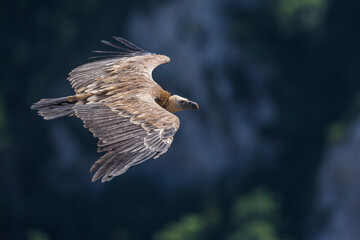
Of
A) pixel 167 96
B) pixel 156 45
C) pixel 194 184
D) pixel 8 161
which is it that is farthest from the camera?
pixel 8 161

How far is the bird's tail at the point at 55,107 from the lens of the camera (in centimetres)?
1437

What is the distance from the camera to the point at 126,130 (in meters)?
13.1

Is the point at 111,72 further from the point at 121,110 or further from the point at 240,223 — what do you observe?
the point at 240,223

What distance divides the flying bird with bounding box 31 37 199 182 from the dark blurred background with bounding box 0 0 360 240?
24.9 m

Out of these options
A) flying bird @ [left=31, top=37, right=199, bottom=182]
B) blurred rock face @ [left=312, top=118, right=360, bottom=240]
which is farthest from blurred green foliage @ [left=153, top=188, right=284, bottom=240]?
flying bird @ [left=31, top=37, right=199, bottom=182]


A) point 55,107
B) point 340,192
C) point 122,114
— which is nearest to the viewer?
point 122,114

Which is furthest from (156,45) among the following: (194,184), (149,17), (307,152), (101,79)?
(101,79)

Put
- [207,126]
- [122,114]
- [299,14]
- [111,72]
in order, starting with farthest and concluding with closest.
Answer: [299,14] → [207,126] → [111,72] → [122,114]

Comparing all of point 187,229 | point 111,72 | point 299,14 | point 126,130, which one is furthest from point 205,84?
point 126,130

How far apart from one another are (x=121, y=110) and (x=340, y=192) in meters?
29.1

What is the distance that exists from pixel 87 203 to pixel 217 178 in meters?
6.61

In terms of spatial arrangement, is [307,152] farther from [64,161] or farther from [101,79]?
[101,79]

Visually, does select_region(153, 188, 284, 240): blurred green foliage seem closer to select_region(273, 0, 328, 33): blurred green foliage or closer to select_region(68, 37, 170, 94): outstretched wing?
select_region(273, 0, 328, 33): blurred green foliage

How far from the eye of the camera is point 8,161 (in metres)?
46.8
